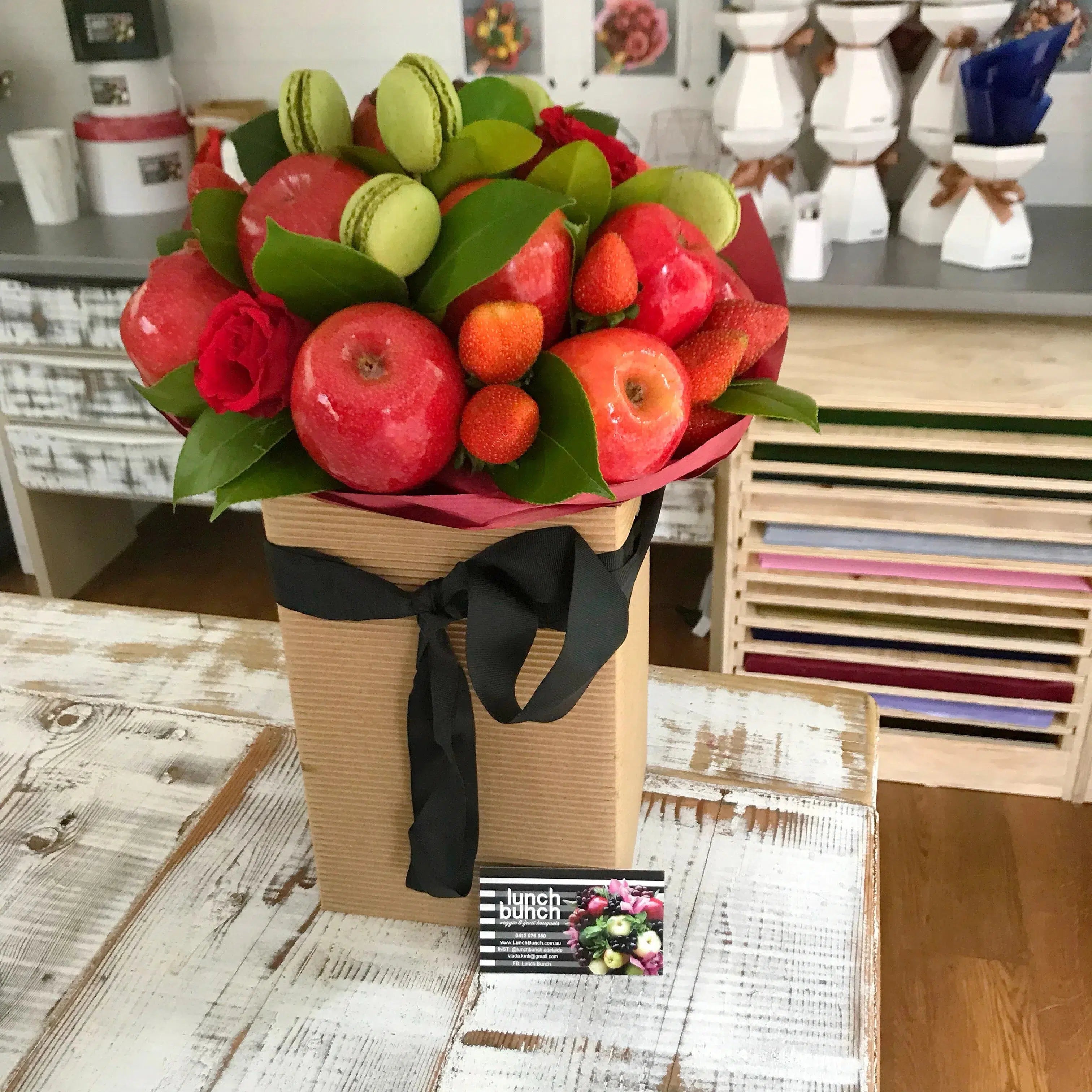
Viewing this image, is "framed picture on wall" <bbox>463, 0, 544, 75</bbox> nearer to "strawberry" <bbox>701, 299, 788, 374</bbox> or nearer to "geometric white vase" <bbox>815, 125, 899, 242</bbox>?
"geometric white vase" <bbox>815, 125, 899, 242</bbox>

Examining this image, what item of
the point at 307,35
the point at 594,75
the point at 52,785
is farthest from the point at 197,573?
the point at 52,785

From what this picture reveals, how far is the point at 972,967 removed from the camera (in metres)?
1.39

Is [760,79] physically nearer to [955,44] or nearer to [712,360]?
[955,44]

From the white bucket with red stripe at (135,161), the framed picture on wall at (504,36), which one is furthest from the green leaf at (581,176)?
the white bucket with red stripe at (135,161)

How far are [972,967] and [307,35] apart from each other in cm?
194

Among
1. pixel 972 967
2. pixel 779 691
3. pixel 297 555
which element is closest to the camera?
pixel 297 555

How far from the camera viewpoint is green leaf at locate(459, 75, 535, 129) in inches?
23.7

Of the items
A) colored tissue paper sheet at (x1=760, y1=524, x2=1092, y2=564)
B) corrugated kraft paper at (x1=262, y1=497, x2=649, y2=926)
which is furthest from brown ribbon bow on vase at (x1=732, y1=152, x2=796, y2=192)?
corrugated kraft paper at (x1=262, y1=497, x2=649, y2=926)

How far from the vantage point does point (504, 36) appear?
6.41 ft

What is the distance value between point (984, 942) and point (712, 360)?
46.8 inches

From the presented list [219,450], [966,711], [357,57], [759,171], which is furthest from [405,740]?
[357,57]

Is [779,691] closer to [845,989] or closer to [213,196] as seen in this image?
[845,989]

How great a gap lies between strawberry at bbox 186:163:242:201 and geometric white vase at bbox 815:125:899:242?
1252 millimetres

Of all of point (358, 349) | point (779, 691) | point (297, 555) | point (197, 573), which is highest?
point (358, 349)
